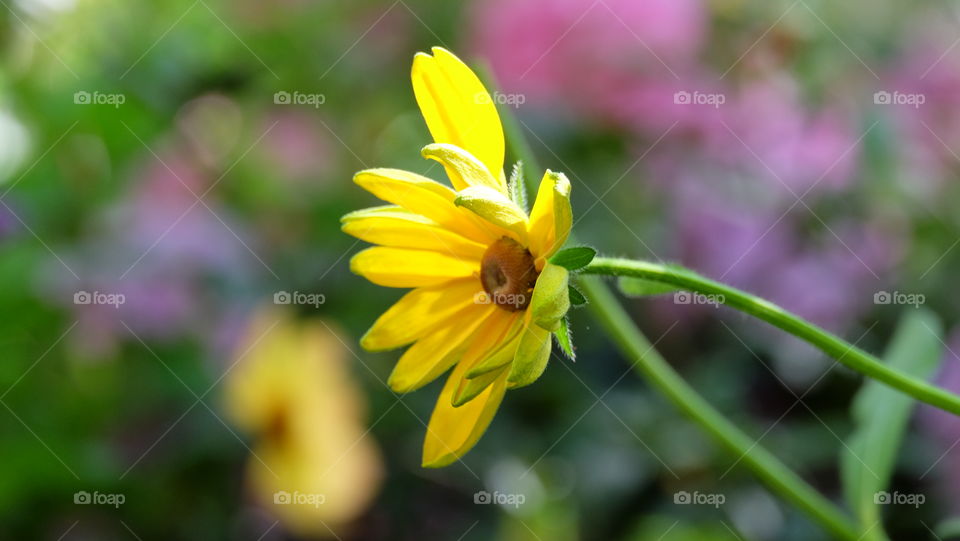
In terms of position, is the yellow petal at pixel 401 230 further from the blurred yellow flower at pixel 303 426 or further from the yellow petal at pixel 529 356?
the blurred yellow flower at pixel 303 426

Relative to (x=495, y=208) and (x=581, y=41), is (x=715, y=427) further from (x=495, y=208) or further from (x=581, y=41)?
(x=581, y=41)

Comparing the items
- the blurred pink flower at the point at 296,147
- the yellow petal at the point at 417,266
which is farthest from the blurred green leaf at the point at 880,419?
the blurred pink flower at the point at 296,147

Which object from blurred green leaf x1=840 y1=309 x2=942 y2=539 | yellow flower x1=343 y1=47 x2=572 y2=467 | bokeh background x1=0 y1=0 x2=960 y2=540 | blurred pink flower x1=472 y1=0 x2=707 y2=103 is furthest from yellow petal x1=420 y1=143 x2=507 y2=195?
blurred pink flower x1=472 y1=0 x2=707 y2=103

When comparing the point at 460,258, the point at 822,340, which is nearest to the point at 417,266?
the point at 460,258

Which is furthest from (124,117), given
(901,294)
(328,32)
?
(901,294)

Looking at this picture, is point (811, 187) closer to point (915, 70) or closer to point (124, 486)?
point (915, 70)
